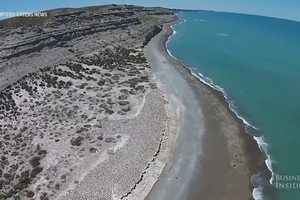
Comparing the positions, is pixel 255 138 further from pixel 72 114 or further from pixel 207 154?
pixel 72 114

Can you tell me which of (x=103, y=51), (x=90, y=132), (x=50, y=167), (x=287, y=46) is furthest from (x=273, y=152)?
(x=287, y=46)

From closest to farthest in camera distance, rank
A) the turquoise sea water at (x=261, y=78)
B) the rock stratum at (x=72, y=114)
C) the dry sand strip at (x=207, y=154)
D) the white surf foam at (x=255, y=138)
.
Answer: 1. the white surf foam at (x=255, y=138)
2. the dry sand strip at (x=207, y=154)
3. the rock stratum at (x=72, y=114)
4. the turquoise sea water at (x=261, y=78)

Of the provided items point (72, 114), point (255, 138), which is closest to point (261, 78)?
point (255, 138)

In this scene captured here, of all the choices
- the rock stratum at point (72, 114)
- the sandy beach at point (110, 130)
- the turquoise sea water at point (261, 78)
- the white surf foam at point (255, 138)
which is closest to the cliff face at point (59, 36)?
the rock stratum at point (72, 114)

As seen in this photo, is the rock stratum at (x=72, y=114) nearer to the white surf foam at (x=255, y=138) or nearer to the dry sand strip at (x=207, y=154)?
the dry sand strip at (x=207, y=154)

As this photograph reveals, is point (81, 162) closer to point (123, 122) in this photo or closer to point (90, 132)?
point (90, 132)

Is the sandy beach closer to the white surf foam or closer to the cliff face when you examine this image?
the cliff face
